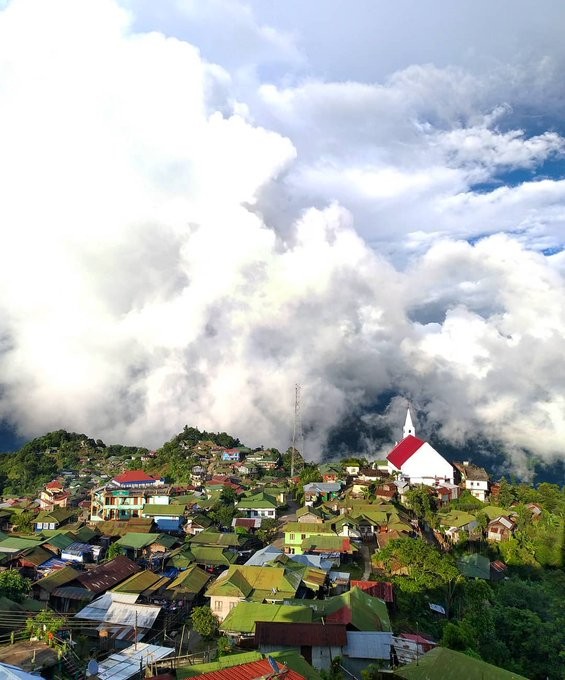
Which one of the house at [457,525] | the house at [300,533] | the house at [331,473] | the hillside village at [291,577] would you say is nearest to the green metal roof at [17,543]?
the hillside village at [291,577]

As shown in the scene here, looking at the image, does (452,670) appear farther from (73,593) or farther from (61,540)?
(61,540)

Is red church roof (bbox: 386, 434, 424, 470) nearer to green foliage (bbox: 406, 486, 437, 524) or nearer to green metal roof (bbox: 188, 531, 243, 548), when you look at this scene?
green foliage (bbox: 406, 486, 437, 524)

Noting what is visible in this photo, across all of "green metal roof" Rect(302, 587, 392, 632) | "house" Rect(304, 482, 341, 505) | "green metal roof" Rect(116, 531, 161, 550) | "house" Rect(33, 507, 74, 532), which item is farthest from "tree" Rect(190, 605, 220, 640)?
"house" Rect(304, 482, 341, 505)

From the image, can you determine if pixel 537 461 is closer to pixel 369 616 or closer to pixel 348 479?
pixel 348 479

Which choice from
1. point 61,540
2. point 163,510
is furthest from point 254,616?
point 163,510

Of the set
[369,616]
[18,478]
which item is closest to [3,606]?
[369,616]
